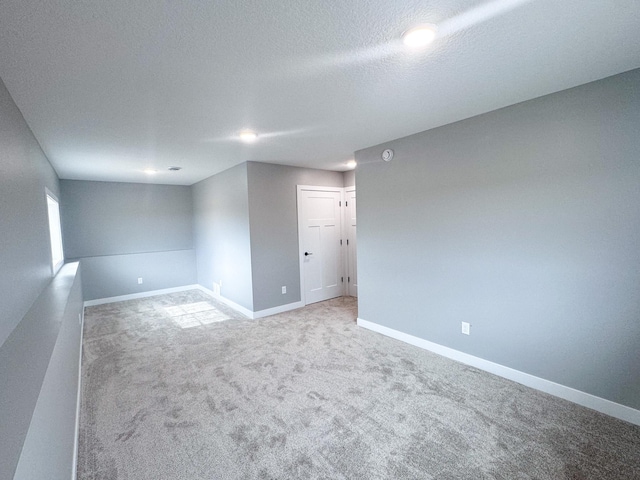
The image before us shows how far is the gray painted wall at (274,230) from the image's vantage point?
4.41 meters

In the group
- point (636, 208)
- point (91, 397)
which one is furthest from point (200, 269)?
point (636, 208)

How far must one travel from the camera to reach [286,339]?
11.9 feet

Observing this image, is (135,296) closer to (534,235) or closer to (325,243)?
(325,243)

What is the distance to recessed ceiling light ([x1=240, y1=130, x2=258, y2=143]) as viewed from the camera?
2956mm

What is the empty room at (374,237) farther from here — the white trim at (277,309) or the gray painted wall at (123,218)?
the gray painted wall at (123,218)

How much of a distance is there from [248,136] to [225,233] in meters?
2.44

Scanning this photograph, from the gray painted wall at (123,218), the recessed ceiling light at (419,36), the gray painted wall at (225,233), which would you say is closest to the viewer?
the recessed ceiling light at (419,36)

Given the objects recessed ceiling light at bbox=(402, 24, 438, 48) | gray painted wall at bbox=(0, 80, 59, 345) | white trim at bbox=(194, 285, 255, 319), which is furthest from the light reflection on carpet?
recessed ceiling light at bbox=(402, 24, 438, 48)

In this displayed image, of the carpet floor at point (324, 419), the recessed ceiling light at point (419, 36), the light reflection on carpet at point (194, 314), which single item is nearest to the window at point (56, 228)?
the light reflection on carpet at point (194, 314)

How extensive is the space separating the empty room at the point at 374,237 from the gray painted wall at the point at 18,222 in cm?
3

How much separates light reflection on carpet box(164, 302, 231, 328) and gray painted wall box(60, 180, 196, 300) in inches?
54.8

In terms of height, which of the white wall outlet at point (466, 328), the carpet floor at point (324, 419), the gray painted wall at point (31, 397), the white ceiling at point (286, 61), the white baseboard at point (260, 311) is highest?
the white ceiling at point (286, 61)

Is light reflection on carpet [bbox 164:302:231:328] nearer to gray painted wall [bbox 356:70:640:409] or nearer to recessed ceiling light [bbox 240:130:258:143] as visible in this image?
recessed ceiling light [bbox 240:130:258:143]

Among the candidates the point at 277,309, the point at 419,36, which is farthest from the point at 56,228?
the point at 419,36
